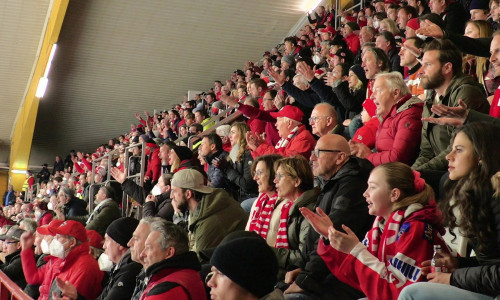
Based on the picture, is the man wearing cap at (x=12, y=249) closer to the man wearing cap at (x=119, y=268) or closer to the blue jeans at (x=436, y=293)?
the man wearing cap at (x=119, y=268)

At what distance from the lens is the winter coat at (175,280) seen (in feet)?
11.6

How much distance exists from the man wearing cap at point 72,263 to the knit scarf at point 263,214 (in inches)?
58.3

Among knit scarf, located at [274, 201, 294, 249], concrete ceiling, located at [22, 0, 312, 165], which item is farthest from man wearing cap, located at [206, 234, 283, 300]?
concrete ceiling, located at [22, 0, 312, 165]

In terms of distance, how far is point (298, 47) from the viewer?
1240cm

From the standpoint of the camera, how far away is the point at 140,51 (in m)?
17.0

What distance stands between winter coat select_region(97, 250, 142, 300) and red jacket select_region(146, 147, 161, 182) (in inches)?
155

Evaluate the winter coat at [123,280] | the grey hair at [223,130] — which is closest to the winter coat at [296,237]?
the winter coat at [123,280]

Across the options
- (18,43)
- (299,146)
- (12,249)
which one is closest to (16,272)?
(12,249)

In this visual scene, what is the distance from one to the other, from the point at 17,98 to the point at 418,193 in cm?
1664

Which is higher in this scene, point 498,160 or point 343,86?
point 498,160

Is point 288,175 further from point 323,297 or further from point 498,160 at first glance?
point 498,160

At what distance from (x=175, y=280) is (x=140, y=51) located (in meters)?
→ 13.9

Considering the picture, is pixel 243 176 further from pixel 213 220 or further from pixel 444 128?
pixel 444 128

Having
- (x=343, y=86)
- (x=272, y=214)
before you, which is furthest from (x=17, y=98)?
(x=272, y=214)
